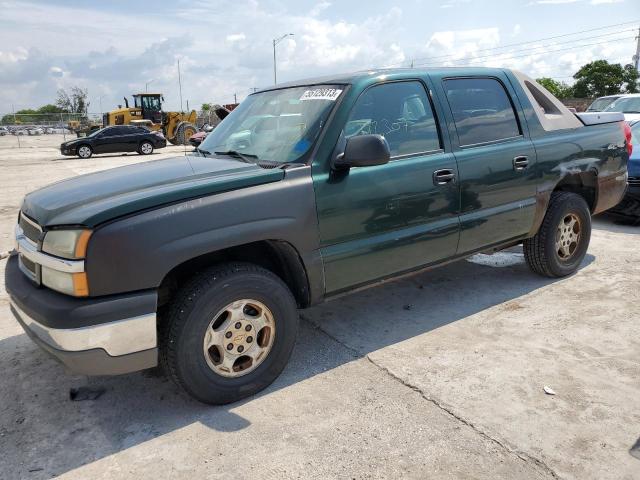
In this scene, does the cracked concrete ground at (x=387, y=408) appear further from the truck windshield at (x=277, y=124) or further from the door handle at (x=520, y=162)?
the truck windshield at (x=277, y=124)

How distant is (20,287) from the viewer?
2.88 m

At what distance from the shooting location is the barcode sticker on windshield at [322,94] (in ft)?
11.1

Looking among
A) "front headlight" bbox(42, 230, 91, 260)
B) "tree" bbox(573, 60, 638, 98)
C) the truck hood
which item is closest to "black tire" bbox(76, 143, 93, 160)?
the truck hood

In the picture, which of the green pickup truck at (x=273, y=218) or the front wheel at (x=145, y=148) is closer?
the green pickup truck at (x=273, y=218)

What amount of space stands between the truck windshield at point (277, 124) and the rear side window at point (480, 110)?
1002mm

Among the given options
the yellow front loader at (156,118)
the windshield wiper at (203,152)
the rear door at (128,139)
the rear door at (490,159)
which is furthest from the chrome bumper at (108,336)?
the yellow front loader at (156,118)

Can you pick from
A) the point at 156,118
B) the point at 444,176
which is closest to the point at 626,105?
the point at 444,176

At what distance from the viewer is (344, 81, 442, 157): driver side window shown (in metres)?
3.42

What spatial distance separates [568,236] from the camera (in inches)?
190

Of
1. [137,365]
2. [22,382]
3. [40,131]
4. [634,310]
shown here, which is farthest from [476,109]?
[40,131]

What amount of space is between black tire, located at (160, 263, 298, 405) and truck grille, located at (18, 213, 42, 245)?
820 mm

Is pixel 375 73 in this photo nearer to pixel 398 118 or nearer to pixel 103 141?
pixel 398 118

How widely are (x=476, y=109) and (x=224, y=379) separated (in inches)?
107

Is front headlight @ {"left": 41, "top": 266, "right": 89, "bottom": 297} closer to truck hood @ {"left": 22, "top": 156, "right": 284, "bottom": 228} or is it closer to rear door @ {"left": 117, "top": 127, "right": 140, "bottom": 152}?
truck hood @ {"left": 22, "top": 156, "right": 284, "bottom": 228}
